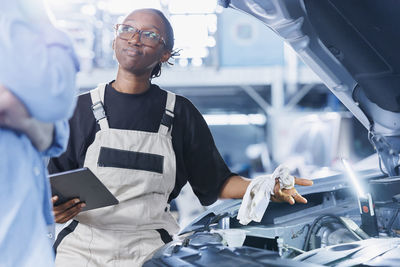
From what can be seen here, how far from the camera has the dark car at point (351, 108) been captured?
1.80 metres

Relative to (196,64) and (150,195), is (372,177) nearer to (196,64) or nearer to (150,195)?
(150,195)

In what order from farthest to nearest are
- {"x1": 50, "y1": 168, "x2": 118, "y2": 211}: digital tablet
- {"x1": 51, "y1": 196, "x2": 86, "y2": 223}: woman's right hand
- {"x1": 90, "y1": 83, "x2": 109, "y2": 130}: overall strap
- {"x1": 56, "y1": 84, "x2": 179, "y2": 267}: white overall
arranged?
{"x1": 90, "y1": 83, "x2": 109, "y2": 130}: overall strap, {"x1": 56, "y1": 84, "x2": 179, "y2": 267}: white overall, {"x1": 51, "y1": 196, "x2": 86, "y2": 223}: woman's right hand, {"x1": 50, "y1": 168, "x2": 118, "y2": 211}: digital tablet

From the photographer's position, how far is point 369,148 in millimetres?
5430

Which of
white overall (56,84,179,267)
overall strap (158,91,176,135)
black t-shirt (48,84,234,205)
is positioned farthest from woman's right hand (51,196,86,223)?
overall strap (158,91,176,135)

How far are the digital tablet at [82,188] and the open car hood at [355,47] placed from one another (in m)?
0.85

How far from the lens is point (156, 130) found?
1920 millimetres

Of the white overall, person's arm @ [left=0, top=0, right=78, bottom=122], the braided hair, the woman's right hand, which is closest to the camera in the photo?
person's arm @ [left=0, top=0, right=78, bottom=122]

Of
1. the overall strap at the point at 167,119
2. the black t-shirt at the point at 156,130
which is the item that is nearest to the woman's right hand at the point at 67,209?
the black t-shirt at the point at 156,130

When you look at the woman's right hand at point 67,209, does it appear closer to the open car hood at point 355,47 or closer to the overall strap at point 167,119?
the overall strap at point 167,119

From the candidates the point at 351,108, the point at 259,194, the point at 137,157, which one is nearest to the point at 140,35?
the point at 137,157

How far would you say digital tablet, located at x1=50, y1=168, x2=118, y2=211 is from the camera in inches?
56.4

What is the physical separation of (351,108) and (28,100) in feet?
5.26

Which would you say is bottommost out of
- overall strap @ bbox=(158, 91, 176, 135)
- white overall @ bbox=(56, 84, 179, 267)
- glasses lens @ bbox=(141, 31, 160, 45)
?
white overall @ bbox=(56, 84, 179, 267)

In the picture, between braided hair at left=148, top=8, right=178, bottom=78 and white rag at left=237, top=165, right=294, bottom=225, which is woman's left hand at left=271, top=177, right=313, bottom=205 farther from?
braided hair at left=148, top=8, right=178, bottom=78
